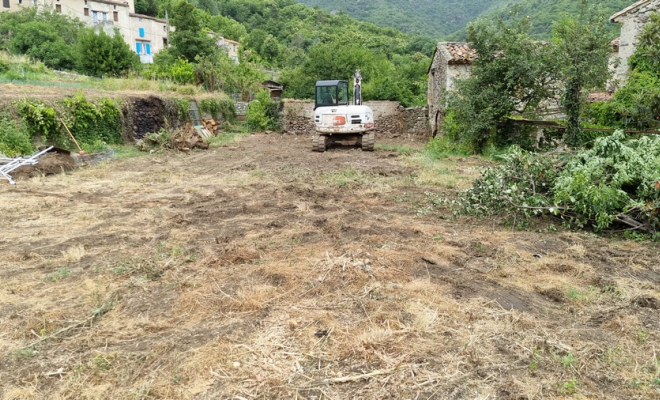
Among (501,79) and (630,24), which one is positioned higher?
(630,24)

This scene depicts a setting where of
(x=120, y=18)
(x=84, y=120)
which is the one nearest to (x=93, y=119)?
(x=84, y=120)

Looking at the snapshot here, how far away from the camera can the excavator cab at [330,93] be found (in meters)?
15.7

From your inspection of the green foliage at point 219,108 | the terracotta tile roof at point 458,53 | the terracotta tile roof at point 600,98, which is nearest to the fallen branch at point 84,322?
the terracotta tile roof at point 600,98

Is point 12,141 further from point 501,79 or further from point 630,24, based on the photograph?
point 630,24

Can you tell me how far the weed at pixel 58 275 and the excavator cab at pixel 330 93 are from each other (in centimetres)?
1186

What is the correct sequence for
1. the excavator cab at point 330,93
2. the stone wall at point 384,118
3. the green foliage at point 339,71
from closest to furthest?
the excavator cab at point 330,93, the stone wall at point 384,118, the green foliage at point 339,71

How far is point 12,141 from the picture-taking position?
11.2 meters

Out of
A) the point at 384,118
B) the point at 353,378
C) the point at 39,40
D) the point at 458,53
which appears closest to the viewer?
the point at 353,378

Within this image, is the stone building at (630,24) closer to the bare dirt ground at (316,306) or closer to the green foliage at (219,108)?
the bare dirt ground at (316,306)

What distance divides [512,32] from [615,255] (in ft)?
31.3

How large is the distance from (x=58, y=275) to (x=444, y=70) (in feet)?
55.6

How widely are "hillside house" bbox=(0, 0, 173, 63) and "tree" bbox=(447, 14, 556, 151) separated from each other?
5162 centimetres

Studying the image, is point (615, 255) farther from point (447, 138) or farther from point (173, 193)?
point (447, 138)

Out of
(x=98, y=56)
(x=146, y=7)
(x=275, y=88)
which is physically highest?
(x=146, y=7)
